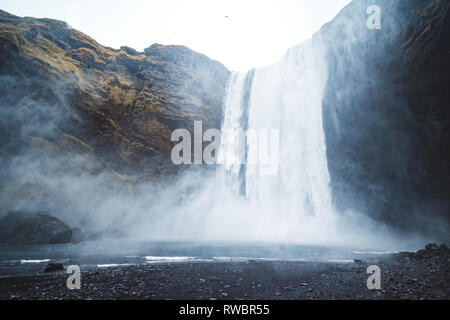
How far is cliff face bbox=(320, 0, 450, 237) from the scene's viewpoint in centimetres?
1828

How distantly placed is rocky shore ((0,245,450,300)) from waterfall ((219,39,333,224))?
62.4 ft

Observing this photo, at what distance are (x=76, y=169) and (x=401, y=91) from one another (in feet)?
119

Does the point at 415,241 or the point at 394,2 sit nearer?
the point at 394,2

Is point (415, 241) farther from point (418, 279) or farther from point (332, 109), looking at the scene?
point (418, 279)

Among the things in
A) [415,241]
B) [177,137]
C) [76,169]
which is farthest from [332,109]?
[76,169]

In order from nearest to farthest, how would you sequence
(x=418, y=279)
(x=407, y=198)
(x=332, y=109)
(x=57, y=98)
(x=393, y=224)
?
(x=418, y=279), (x=407, y=198), (x=393, y=224), (x=332, y=109), (x=57, y=98)

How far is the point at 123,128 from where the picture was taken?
35781 millimetres

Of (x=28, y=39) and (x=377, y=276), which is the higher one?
(x=28, y=39)
